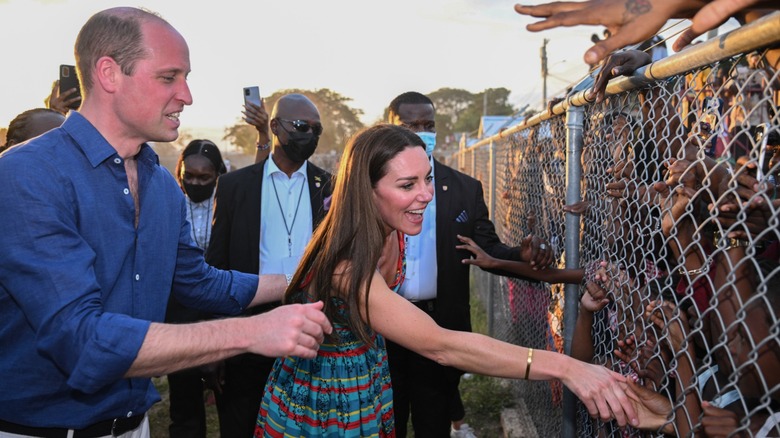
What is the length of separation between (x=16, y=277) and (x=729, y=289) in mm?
2031

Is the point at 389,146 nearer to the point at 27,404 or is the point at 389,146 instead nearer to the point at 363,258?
the point at 363,258

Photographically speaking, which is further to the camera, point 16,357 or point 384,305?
point 384,305

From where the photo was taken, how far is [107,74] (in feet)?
6.71

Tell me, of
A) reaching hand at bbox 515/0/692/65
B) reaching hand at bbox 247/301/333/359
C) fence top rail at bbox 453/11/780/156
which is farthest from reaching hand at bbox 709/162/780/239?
reaching hand at bbox 247/301/333/359

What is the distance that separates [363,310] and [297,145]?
215cm

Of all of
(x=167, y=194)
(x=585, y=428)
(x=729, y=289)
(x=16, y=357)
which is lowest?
(x=585, y=428)

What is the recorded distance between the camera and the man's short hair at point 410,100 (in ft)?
14.4

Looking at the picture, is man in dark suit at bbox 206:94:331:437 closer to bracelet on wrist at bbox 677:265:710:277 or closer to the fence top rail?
the fence top rail

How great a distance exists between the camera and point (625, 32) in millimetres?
1277

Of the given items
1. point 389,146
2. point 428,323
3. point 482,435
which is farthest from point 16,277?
point 482,435

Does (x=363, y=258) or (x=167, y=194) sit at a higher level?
(x=167, y=194)

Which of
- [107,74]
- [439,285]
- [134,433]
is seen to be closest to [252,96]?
[439,285]

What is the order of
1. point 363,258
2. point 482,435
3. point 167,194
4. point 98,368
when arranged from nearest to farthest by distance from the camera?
1. point 98,368
2. point 363,258
3. point 167,194
4. point 482,435

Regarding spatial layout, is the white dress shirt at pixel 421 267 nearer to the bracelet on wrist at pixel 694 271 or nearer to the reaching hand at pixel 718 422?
the bracelet on wrist at pixel 694 271
